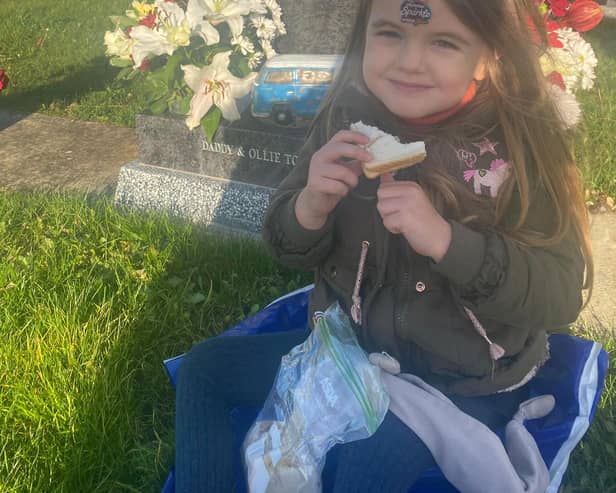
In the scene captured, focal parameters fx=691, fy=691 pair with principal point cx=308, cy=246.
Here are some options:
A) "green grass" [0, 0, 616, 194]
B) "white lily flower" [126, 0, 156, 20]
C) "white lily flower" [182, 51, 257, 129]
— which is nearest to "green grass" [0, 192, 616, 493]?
"white lily flower" [182, 51, 257, 129]

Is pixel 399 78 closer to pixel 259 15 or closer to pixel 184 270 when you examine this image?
pixel 184 270

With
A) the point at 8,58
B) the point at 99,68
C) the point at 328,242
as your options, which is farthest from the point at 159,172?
the point at 8,58

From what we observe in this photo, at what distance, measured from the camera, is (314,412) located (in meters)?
1.71

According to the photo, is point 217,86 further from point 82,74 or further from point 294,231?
point 82,74

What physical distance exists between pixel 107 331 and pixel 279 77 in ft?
4.41

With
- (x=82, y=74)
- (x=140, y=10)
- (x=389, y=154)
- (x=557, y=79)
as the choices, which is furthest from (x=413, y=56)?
(x=82, y=74)

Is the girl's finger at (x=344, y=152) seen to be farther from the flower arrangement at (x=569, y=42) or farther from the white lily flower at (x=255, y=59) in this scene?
the white lily flower at (x=255, y=59)

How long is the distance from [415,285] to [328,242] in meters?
0.27

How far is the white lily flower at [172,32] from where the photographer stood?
10.1ft

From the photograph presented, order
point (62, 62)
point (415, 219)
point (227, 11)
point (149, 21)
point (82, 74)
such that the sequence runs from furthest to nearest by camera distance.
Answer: point (62, 62) → point (82, 74) → point (149, 21) → point (227, 11) → point (415, 219)

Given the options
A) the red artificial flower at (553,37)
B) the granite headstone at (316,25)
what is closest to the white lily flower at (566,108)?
the red artificial flower at (553,37)

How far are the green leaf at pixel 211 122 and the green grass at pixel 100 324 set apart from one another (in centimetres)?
45

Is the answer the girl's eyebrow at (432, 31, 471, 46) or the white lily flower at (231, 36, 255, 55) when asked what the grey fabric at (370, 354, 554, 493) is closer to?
the girl's eyebrow at (432, 31, 471, 46)

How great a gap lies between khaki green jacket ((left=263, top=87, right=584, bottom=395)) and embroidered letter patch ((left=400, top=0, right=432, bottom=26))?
32 centimetres
